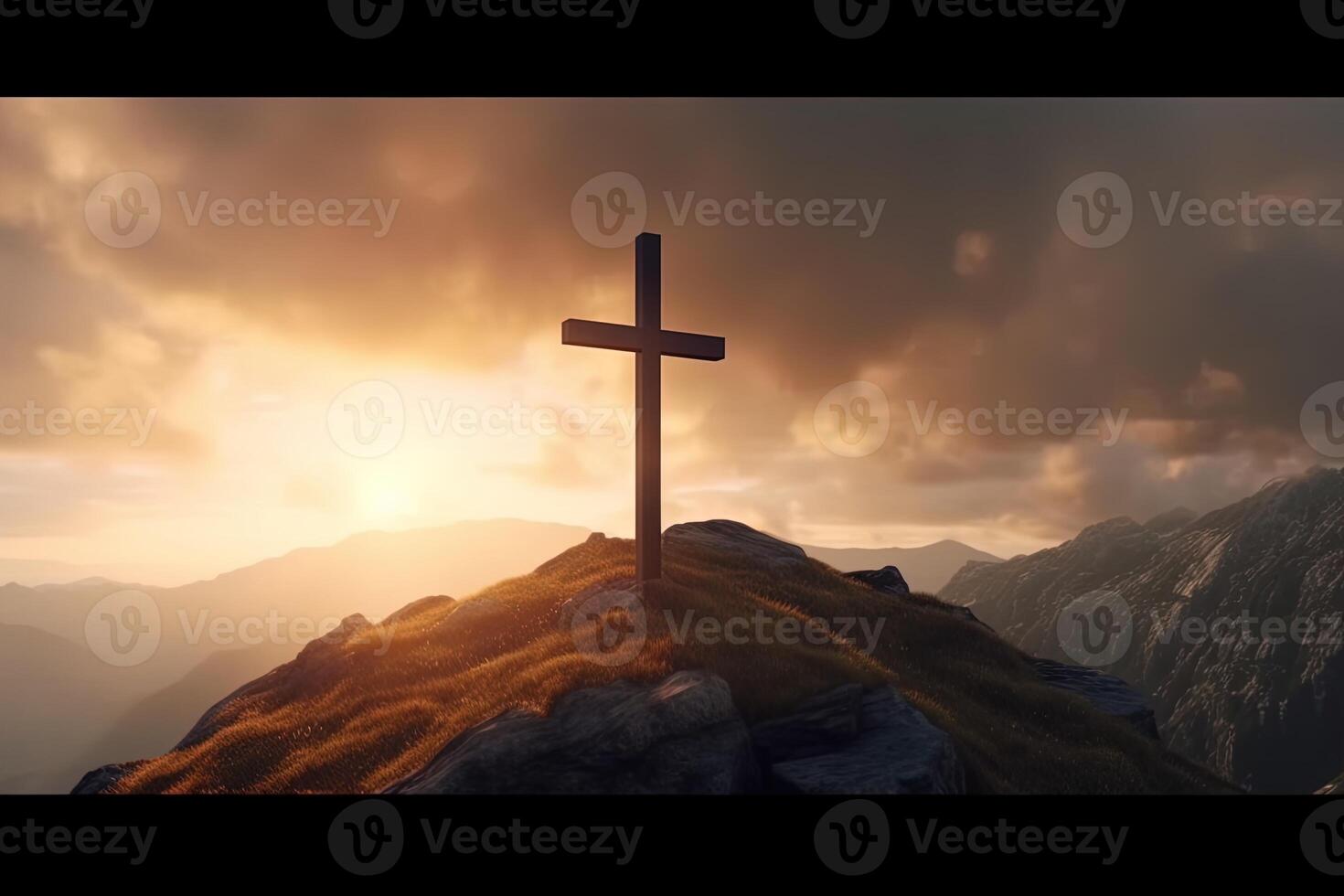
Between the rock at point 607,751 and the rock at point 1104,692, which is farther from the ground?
the rock at point 607,751

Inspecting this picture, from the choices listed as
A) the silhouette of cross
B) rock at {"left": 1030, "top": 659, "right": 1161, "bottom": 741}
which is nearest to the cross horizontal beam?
the silhouette of cross

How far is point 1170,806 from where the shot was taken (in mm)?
9867

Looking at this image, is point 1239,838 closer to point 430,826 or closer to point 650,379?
point 430,826

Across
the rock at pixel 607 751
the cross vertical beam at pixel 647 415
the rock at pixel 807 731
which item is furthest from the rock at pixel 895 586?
the rock at pixel 607 751

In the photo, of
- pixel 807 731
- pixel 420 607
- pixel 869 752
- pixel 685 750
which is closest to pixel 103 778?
pixel 420 607

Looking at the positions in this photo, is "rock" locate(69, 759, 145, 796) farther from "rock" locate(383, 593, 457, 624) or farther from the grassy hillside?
"rock" locate(383, 593, 457, 624)

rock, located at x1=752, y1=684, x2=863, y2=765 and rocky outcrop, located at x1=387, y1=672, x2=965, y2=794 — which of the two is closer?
rocky outcrop, located at x1=387, y1=672, x2=965, y2=794

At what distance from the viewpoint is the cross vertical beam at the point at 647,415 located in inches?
662

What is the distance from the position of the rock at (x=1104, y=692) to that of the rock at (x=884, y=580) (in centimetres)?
442

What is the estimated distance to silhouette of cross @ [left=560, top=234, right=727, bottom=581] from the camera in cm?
1673

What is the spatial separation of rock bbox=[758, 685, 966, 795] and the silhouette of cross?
4.86m

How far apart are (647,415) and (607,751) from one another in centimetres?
715

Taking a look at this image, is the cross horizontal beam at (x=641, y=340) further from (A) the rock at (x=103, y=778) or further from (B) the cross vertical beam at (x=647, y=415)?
(A) the rock at (x=103, y=778)

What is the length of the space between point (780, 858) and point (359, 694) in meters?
11.8
